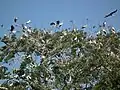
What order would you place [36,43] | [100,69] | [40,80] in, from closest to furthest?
[100,69] < [40,80] < [36,43]

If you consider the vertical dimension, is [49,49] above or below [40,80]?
above

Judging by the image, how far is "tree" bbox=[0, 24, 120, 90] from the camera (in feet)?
39.3

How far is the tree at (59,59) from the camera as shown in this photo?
39.3ft

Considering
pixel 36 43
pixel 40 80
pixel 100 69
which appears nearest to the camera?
pixel 100 69

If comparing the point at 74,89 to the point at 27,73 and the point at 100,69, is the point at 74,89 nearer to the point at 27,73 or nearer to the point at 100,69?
the point at 100,69

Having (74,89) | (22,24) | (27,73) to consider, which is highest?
(22,24)

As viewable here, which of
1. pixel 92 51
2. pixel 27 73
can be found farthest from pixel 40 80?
pixel 92 51

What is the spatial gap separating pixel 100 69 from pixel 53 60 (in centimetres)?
229

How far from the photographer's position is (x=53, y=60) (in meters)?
A: 13.0

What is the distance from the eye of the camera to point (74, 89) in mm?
12062

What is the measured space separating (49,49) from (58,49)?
39 cm

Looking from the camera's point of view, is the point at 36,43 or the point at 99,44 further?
the point at 36,43

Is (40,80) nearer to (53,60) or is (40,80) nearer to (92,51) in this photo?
(53,60)

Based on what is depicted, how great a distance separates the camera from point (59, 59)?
1307 cm
